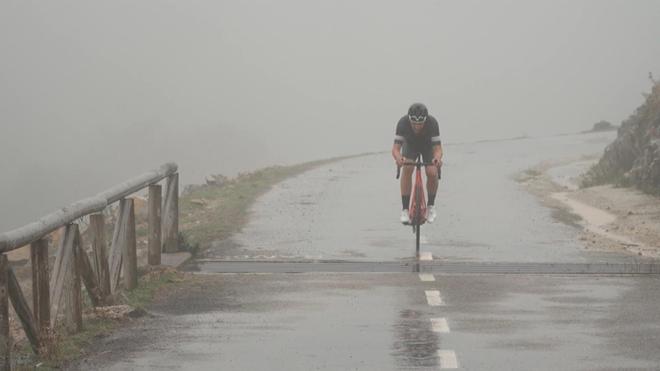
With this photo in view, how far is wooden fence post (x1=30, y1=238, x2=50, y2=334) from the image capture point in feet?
30.4

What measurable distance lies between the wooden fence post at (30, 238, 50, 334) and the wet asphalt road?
51 cm

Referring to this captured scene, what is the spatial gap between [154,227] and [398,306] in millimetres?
3887

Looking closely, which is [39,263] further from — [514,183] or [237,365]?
[514,183]

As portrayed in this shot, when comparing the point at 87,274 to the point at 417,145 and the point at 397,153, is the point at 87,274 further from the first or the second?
the point at 417,145

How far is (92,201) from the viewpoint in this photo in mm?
10992

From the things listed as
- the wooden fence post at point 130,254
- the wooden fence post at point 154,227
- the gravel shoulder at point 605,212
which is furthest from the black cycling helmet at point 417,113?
the wooden fence post at point 130,254

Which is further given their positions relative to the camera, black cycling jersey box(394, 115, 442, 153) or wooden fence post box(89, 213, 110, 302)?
black cycling jersey box(394, 115, 442, 153)

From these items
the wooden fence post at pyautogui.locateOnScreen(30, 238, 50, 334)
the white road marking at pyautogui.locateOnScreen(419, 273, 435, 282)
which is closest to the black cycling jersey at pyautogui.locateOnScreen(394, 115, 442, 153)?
the white road marking at pyautogui.locateOnScreen(419, 273, 435, 282)

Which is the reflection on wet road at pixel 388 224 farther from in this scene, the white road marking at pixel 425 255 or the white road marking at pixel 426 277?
the white road marking at pixel 426 277

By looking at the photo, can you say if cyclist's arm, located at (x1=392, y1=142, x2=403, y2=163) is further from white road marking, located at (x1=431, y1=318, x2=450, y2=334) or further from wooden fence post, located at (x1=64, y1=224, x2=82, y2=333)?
wooden fence post, located at (x1=64, y1=224, x2=82, y2=333)

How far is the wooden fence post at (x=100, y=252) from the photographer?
1103 cm

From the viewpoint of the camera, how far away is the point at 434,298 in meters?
12.3

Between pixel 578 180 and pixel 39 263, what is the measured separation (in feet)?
73.6

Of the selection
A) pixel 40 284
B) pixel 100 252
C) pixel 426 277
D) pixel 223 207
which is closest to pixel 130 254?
pixel 100 252
